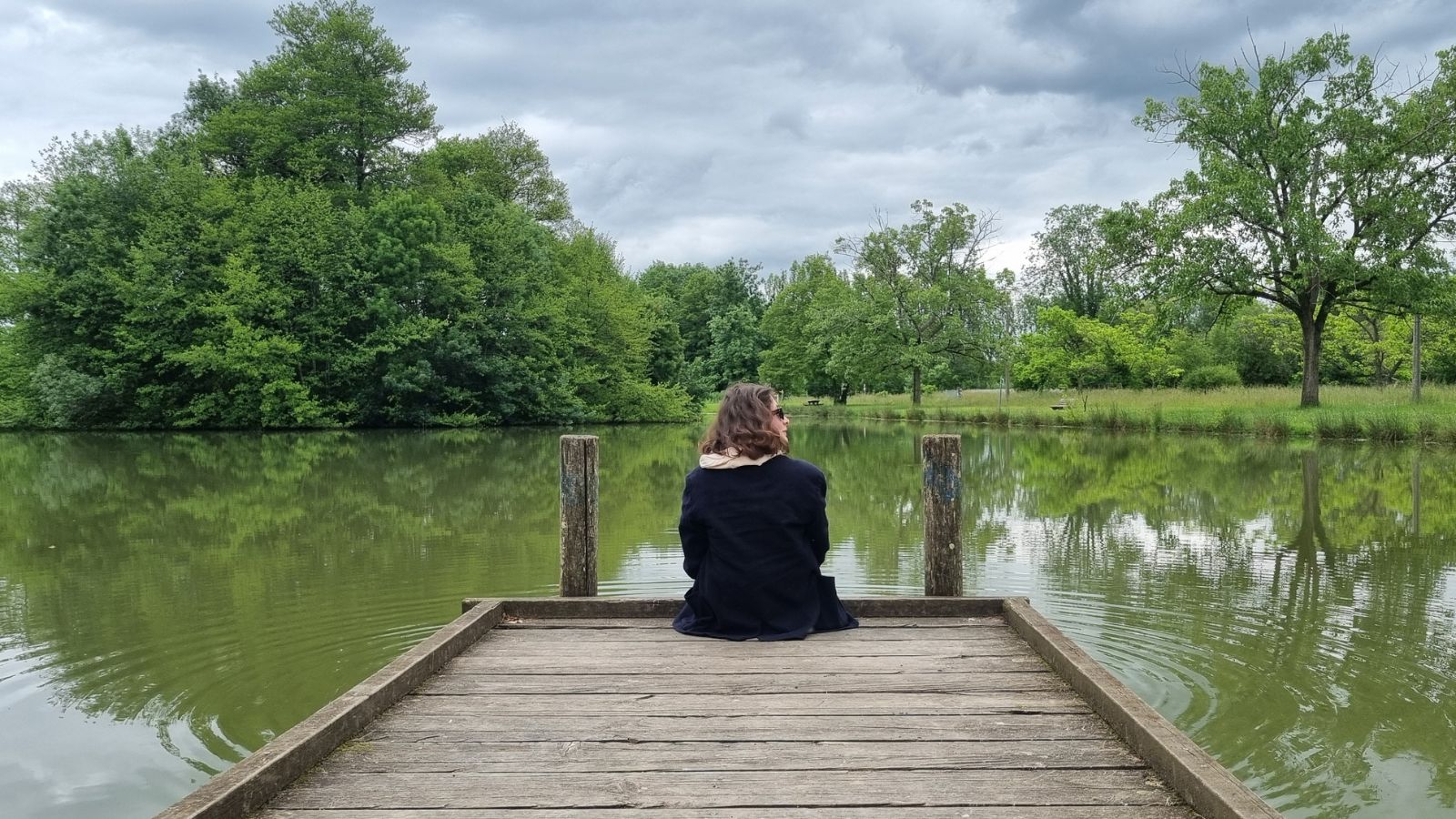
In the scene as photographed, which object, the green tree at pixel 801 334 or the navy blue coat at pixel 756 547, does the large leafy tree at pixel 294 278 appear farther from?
the navy blue coat at pixel 756 547

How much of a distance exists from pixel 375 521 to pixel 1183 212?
79.9 feet

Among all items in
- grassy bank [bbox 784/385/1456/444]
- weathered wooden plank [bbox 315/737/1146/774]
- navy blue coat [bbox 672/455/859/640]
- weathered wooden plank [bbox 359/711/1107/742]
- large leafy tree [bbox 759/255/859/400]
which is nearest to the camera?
weathered wooden plank [bbox 315/737/1146/774]

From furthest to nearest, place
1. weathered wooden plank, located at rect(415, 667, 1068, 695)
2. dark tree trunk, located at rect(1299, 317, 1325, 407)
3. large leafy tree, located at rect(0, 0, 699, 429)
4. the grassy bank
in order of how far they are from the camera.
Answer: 1. large leafy tree, located at rect(0, 0, 699, 429)
2. dark tree trunk, located at rect(1299, 317, 1325, 407)
3. the grassy bank
4. weathered wooden plank, located at rect(415, 667, 1068, 695)

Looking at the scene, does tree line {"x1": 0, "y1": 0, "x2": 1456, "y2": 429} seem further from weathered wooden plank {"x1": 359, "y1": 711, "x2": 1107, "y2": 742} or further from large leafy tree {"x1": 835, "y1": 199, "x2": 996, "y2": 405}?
weathered wooden plank {"x1": 359, "y1": 711, "x2": 1107, "y2": 742}

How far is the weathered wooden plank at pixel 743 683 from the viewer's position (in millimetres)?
3748

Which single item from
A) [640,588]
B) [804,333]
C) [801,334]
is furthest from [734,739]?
[801,334]

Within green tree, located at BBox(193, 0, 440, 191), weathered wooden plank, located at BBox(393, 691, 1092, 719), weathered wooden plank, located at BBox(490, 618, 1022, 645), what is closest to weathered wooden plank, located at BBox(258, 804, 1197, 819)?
weathered wooden plank, located at BBox(393, 691, 1092, 719)

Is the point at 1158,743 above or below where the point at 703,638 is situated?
above

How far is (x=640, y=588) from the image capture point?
25.0 ft

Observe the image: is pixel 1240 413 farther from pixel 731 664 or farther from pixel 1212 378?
pixel 731 664

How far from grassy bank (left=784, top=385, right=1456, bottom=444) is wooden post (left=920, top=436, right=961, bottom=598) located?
69.2 ft

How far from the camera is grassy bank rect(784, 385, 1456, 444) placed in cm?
2261

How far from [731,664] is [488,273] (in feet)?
117

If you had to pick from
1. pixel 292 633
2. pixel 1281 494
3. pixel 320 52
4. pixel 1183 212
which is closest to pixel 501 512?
pixel 292 633
